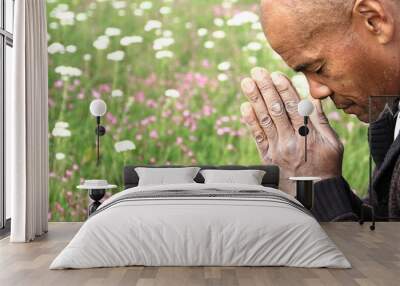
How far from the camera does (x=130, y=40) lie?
22.5 feet

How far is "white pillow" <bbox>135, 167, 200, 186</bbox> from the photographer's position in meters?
6.34

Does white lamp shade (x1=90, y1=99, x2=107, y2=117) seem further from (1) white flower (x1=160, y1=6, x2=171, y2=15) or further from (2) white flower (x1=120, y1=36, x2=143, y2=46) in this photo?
(1) white flower (x1=160, y1=6, x2=171, y2=15)

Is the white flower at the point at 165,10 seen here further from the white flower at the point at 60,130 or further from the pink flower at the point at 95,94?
Answer: the white flower at the point at 60,130

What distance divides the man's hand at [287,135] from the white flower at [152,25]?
1.33 metres

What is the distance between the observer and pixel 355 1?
19.9ft

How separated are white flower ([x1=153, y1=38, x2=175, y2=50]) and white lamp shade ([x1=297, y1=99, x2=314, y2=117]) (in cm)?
165

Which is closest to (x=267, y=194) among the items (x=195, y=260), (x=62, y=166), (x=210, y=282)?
(x=195, y=260)

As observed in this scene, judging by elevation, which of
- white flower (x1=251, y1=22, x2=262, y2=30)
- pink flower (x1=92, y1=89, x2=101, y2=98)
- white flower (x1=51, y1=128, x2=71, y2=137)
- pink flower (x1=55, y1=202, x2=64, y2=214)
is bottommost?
pink flower (x1=55, y1=202, x2=64, y2=214)

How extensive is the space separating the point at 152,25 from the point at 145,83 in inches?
26.5

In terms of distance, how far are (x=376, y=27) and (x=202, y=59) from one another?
6.36 feet

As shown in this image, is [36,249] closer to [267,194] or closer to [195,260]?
[195,260]

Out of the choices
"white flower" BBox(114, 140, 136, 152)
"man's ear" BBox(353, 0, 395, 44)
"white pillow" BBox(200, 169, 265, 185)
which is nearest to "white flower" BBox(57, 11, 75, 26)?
"white flower" BBox(114, 140, 136, 152)

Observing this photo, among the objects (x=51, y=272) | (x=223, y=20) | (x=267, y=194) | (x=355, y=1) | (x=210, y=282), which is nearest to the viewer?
(x=210, y=282)

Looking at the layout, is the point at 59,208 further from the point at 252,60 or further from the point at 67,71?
the point at 252,60
